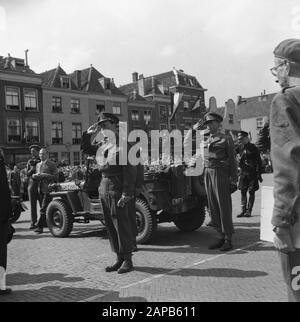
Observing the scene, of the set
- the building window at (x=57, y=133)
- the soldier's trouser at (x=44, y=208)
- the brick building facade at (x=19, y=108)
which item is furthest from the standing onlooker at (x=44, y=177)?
the building window at (x=57, y=133)

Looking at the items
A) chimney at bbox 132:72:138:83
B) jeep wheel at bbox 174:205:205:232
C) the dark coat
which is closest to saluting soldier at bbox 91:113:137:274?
the dark coat

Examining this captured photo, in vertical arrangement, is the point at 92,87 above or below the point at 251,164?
above

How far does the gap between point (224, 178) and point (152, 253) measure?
4.90ft

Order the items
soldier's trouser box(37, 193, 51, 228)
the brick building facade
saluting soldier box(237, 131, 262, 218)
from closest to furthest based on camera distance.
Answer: soldier's trouser box(37, 193, 51, 228), saluting soldier box(237, 131, 262, 218), the brick building facade

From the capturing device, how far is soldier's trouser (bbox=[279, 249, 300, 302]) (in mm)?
2145

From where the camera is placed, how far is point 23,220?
10883 millimetres

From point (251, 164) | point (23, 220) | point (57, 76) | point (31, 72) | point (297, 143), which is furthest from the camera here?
point (57, 76)

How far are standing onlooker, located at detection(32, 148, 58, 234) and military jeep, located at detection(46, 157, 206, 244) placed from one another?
27.2 inches

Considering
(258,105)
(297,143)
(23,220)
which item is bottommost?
(23,220)

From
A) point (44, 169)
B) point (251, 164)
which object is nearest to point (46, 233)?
point (44, 169)

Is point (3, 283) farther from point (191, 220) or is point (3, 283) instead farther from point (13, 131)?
point (13, 131)

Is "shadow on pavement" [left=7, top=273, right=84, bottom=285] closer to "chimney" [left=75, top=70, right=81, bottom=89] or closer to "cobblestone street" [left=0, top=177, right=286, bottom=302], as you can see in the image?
"cobblestone street" [left=0, top=177, right=286, bottom=302]
